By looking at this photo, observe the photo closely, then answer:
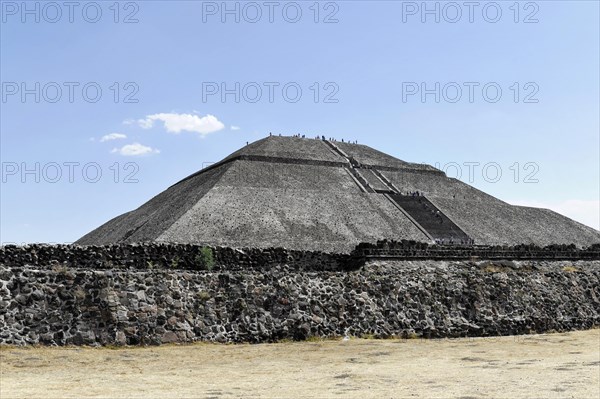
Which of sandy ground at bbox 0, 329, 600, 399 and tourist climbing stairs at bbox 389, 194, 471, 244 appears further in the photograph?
tourist climbing stairs at bbox 389, 194, 471, 244

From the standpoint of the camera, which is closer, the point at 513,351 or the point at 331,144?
the point at 513,351

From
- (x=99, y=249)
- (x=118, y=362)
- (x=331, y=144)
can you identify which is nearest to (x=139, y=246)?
(x=99, y=249)

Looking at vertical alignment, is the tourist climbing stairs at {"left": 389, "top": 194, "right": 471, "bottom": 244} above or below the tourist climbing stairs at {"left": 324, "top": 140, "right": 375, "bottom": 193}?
below

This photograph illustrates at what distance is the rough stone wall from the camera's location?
15773 millimetres

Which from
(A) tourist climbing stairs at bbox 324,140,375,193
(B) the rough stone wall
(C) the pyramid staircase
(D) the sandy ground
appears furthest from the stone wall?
(A) tourist climbing stairs at bbox 324,140,375,193

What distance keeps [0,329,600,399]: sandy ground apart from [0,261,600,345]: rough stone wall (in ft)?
2.37

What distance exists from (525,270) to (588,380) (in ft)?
40.0

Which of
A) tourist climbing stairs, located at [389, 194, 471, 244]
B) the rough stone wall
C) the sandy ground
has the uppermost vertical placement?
tourist climbing stairs, located at [389, 194, 471, 244]

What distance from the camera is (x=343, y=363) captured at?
46.4ft

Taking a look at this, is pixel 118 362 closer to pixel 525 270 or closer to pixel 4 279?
pixel 4 279

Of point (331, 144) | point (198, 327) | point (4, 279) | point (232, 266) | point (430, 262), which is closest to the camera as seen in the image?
point (4, 279)

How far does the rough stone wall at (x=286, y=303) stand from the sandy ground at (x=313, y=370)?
721 mm

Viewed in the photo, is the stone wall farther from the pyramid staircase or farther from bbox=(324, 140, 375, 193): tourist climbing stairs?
bbox=(324, 140, 375, 193): tourist climbing stairs

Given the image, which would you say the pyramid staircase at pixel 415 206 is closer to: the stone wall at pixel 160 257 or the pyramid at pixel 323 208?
the pyramid at pixel 323 208
